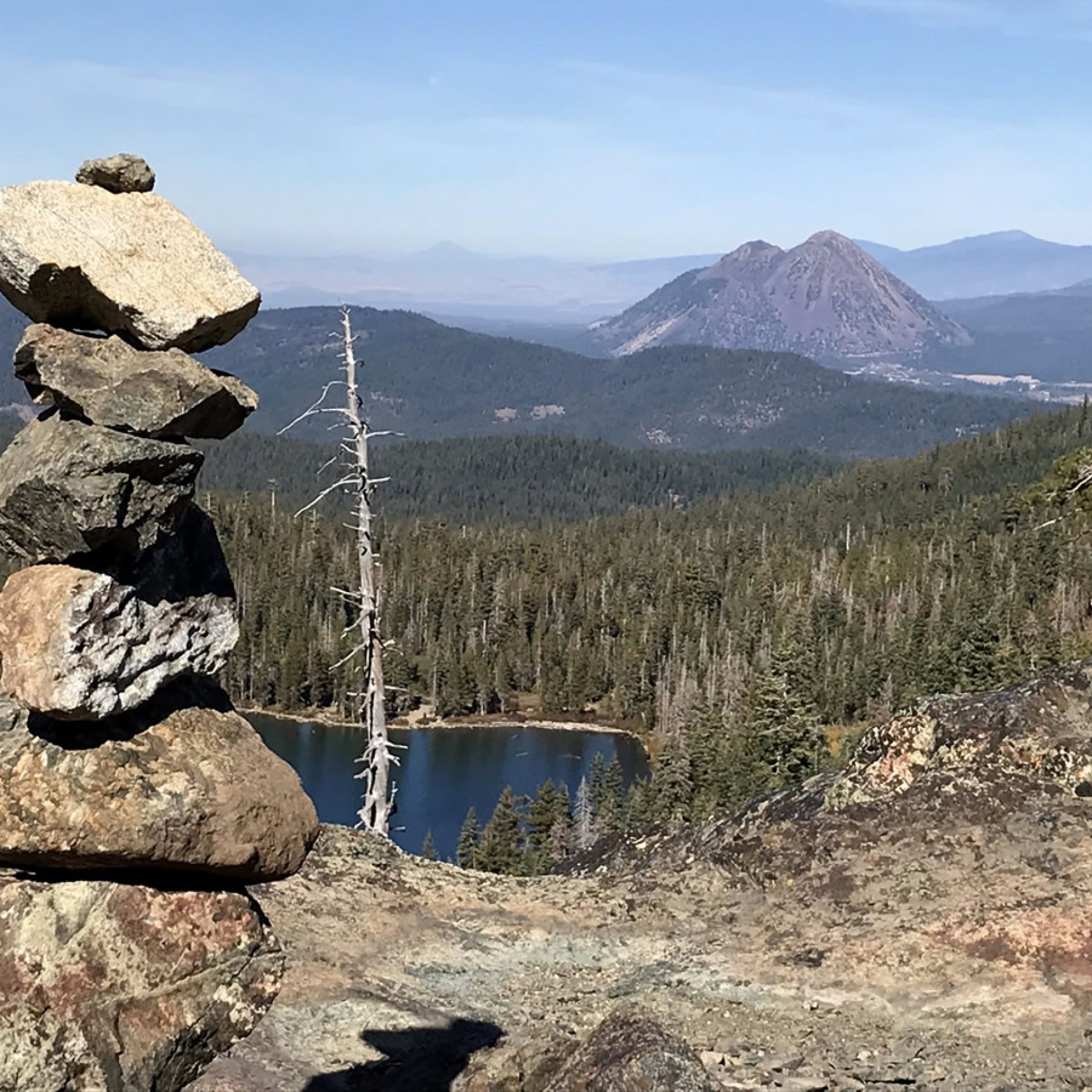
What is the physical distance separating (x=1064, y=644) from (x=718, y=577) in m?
91.6

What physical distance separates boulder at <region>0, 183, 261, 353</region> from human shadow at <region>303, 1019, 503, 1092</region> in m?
10.1

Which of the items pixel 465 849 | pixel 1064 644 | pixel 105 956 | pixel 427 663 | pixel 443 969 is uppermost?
pixel 105 956

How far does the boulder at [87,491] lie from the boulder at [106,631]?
299 mm

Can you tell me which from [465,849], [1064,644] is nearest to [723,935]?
[465,849]

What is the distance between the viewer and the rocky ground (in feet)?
55.0

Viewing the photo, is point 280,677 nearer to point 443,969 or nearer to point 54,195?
point 443,969

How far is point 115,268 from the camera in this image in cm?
1186

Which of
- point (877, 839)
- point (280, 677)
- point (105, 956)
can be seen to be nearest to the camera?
point (105, 956)

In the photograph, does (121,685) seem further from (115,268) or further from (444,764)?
(444,764)

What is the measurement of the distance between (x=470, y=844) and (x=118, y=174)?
197 ft

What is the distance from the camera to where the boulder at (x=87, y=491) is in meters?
10.9

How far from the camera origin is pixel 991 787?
79.4ft

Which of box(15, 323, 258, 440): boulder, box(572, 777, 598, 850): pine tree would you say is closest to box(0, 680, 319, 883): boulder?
box(15, 323, 258, 440): boulder

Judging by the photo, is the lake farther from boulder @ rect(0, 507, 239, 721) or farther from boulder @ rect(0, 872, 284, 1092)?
boulder @ rect(0, 507, 239, 721)
